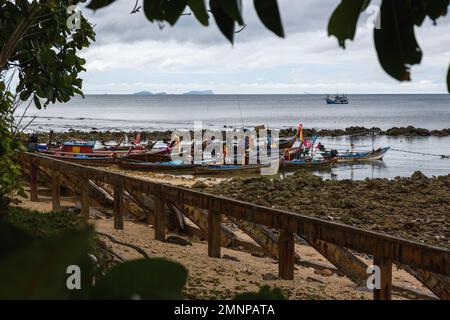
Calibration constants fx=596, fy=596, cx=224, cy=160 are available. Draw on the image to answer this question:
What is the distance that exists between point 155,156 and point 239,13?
26520 mm

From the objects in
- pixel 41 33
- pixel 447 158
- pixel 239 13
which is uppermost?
pixel 41 33

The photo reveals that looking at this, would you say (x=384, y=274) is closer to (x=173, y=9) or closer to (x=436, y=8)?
(x=436, y=8)

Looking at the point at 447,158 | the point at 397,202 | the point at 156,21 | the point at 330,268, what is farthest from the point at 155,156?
the point at 156,21

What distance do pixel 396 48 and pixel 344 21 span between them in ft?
0.35

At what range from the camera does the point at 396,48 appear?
3.46ft

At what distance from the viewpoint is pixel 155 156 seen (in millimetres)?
27266

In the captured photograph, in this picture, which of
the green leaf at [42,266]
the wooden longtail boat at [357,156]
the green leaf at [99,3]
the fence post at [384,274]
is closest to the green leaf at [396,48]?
the green leaf at [99,3]

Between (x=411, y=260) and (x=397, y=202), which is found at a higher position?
(x=411, y=260)

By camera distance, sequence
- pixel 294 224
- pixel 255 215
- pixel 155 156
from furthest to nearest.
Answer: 1. pixel 155 156
2. pixel 255 215
3. pixel 294 224

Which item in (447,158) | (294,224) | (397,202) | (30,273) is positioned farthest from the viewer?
(447,158)

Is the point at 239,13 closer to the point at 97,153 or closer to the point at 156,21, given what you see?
the point at 156,21

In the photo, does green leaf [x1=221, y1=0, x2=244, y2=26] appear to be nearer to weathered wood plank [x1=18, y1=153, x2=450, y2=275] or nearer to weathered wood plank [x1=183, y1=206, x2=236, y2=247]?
weathered wood plank [x1=18, y1=153, x2=450, y2=275]

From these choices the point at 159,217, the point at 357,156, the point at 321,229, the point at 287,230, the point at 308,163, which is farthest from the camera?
the point at 357,156

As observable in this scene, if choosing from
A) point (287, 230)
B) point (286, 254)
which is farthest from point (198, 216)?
point (287, 230)
